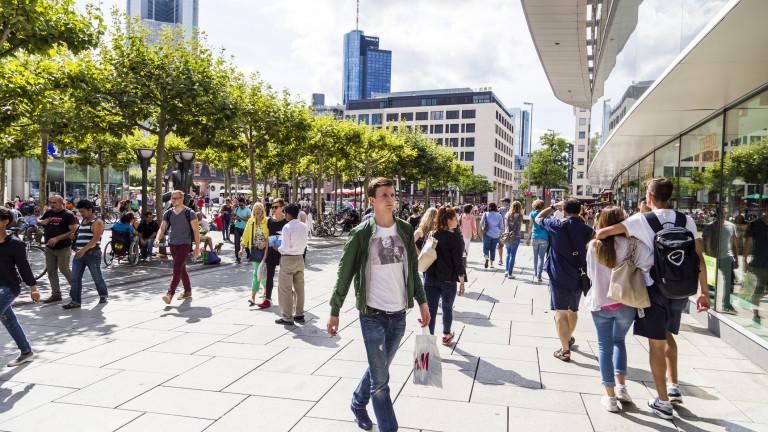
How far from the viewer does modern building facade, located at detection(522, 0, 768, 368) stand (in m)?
5.74

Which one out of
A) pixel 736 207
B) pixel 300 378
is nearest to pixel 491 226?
pixel 736 207

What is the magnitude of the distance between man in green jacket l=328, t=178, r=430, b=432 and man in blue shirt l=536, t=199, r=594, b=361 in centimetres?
264

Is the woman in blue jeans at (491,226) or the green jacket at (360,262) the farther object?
the woman in blue jeans at (491,226)

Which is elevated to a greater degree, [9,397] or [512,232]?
[512,232]

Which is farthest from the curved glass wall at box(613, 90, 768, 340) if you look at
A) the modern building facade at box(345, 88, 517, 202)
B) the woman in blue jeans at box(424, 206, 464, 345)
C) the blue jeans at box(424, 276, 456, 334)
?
the modern building facade at box(345, 88, 517, 202)

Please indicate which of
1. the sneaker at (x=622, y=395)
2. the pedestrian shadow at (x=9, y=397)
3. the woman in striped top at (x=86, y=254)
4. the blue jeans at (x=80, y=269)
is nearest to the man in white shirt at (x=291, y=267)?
the woman in striped top at (x=86, y=254)

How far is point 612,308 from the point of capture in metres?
4.39

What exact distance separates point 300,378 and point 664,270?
3.32m

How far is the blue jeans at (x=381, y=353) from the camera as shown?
349 centimetres

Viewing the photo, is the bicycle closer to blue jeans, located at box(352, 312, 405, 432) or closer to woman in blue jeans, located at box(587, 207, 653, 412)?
blue jeans, located at box(352, 312, 405, 432)

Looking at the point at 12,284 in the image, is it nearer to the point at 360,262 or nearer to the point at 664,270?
the point at 360,262

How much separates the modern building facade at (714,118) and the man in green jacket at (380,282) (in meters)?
3.48

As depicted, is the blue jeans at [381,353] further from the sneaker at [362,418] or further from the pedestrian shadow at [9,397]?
the pedestrian shadow at [9,397]

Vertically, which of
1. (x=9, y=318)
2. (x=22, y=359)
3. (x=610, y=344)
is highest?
(x=610, y=344)
